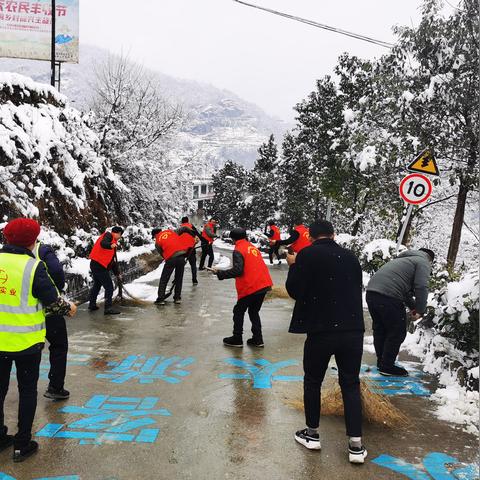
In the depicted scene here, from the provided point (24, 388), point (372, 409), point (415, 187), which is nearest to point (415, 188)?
point (415, 187)

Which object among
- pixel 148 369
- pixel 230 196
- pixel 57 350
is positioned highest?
pixel 57 350

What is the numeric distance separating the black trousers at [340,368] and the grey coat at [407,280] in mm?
1918

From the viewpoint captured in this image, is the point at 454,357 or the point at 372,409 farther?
the point at 454,357

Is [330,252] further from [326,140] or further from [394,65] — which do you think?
[326,140]

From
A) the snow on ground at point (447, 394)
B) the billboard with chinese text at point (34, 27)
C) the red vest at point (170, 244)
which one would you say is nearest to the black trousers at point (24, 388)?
the snow on ground at point (447, 394)

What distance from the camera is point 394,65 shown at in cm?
1182

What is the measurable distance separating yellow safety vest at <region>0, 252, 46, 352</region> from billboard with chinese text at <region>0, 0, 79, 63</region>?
62.8 feet

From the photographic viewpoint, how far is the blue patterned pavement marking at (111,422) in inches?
156

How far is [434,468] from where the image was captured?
3.64 m

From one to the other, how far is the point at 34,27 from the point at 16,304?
66.2 feet

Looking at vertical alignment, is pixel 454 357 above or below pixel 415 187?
below

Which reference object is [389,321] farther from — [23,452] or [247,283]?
[23,452]

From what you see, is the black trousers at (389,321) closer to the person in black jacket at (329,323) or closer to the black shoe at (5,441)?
the person in black jacket at (329,323)

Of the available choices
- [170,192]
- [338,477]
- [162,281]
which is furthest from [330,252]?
[170,192]
